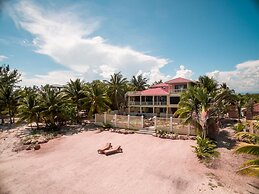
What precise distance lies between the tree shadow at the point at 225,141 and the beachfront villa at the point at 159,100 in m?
13.7

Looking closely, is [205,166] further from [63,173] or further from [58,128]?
[58,128]

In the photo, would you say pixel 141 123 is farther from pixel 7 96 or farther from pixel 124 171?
pixel 7 96

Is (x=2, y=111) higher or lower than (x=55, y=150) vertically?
higher

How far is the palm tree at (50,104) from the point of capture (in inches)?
957

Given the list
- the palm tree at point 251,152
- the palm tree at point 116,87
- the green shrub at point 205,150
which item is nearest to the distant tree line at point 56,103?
the palm tree at point 116,87

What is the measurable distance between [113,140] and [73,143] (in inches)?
164

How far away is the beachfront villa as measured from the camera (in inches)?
1331

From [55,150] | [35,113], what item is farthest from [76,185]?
[35,113]

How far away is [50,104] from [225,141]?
66.5ft

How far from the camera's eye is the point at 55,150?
18.2 meters

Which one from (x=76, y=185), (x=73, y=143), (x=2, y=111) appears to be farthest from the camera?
(x=2, y=111)

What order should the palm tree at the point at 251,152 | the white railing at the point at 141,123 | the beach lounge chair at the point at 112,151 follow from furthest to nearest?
the white railing at the point at 141,123 → the beach lounge chair at the point at 112,151 → the palm tree at the point at 251,152

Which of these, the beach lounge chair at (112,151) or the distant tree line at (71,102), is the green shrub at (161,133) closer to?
the distant tree line at (71,102)

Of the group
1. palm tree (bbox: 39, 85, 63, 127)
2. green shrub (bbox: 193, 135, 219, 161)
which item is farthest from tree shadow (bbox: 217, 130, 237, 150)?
palm tree (bbox: 39, 85, 63, 127)
